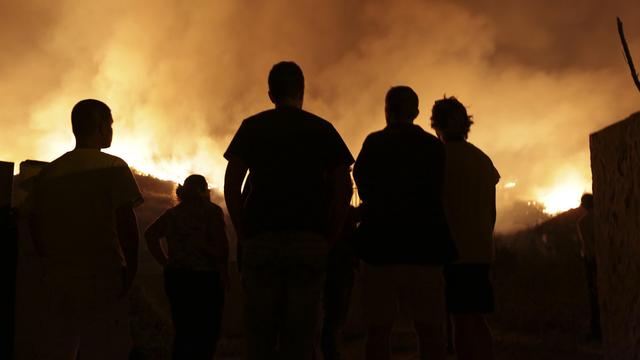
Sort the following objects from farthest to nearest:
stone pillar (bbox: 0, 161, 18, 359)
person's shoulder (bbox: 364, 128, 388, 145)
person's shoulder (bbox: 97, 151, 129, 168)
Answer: stone pillar (bbox: 0, 161, 18, 359) < person's shoulder (bbox: 364, 128, 388, 145) < person's shoulder (bbox: 97, 151, 129, 168)

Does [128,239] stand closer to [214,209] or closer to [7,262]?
[7,262]

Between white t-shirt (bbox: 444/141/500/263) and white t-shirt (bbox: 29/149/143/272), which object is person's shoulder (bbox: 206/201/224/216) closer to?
white t-shirt (bbox: 29/149/143/272)

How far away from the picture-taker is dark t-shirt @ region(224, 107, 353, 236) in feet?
7.91

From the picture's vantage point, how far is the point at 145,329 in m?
5.72

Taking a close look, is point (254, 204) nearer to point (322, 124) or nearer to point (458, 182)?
point (322, 124)

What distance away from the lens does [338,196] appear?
101 inches

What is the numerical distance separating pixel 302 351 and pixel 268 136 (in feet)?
3.01

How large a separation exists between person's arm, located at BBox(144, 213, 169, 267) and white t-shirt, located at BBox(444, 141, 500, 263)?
220cm

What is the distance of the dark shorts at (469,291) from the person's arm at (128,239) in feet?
5.29

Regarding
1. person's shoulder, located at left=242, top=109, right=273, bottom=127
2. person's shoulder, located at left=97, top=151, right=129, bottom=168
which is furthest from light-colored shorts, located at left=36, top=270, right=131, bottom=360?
person's shoulder, located at left=242, top=109, right=273, bottom=127

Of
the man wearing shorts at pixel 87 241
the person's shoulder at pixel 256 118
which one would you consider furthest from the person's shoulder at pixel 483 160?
the man wearing shorts at pixel 87 241

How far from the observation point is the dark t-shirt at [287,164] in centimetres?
241

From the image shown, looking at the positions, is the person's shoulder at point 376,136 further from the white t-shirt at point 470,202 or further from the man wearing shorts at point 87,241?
the man wearing shorts at point 87,241

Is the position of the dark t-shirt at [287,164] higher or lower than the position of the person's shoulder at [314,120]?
lower
